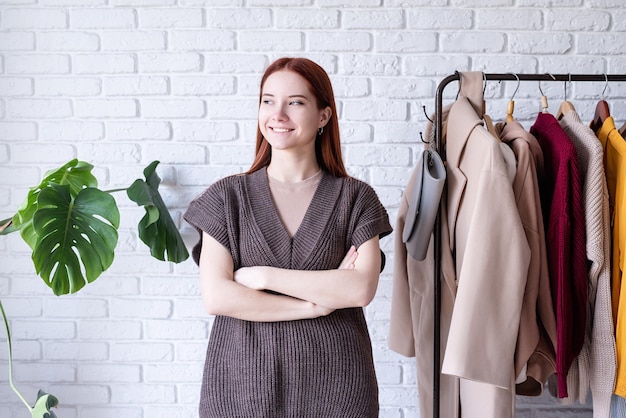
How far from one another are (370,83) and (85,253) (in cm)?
105

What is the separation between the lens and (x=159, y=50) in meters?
2.27

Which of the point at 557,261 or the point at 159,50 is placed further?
the point at 159,50

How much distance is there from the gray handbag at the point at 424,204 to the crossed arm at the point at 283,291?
0.31 m

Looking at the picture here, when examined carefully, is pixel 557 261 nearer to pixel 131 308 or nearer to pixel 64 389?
Answer: pixel 131 308

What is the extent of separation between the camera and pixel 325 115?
1.64 meters

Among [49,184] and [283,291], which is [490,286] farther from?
[49,184]

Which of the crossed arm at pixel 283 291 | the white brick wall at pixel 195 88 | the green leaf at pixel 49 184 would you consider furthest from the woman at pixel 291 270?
the white brick wall at pixel 195 88

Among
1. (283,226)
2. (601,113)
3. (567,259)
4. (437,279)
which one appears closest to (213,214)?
(283,226)

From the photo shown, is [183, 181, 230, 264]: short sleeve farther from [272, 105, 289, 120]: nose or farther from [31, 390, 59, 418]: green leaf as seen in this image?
[31, 390, 59, 418]: green leaf

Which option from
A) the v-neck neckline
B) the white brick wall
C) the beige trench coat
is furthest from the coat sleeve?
the white brick wall

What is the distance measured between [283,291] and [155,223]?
2.29ft

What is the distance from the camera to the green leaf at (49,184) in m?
1.86

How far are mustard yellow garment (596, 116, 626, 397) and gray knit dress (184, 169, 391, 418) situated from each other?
1.93 ft

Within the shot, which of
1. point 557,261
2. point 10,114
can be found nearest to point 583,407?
point 557,261
